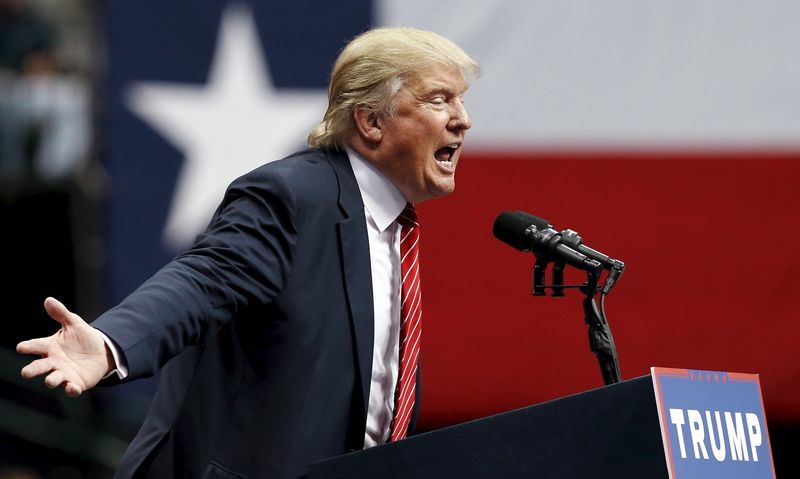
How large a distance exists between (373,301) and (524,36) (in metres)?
2.36

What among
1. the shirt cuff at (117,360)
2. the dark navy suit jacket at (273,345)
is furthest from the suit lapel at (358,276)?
the shirt cuff at (117,360)

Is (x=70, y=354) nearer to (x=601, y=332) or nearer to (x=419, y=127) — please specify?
(x=601, y=332)

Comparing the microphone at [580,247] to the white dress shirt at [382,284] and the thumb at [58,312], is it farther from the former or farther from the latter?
the thumb at [58,312]

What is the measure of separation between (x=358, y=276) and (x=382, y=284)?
13 cm

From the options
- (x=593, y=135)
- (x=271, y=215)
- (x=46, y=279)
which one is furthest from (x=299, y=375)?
(x=46, y=279)

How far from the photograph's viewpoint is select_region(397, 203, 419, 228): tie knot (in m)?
2.64

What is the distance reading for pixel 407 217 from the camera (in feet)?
8.73

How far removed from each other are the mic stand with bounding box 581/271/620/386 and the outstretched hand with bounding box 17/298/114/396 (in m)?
0.88

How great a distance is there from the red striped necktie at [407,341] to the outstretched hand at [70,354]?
791mm

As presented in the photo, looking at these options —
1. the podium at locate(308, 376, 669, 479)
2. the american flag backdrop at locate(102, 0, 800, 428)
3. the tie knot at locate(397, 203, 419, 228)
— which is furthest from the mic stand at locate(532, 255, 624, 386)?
the american flag backdrop at locate(102, 0, 800, 428)

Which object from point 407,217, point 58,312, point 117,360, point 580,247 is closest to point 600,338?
point 580,247

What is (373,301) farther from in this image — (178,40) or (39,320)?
(39,320)

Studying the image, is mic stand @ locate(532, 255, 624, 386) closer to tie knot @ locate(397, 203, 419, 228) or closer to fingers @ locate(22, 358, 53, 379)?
tie knot @ locate(397, 203, 419, 228)

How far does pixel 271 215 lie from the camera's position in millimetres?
2287
